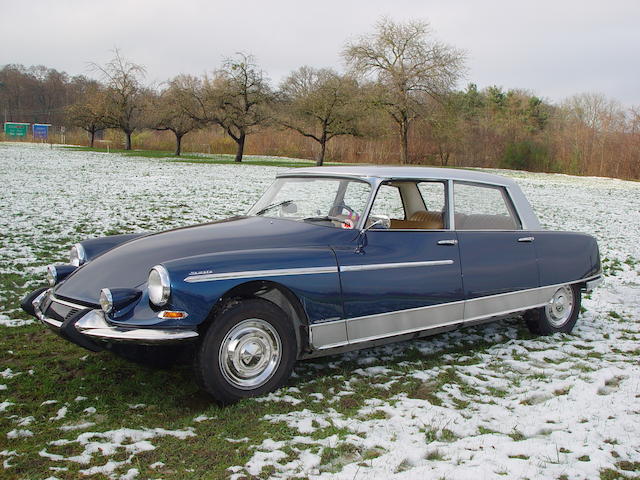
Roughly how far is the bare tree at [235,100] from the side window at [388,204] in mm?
37018

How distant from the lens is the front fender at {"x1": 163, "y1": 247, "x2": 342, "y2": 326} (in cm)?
361

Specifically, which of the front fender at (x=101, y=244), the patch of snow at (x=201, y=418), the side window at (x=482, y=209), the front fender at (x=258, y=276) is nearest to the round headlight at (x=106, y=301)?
the front fender at (x=258, y=276)

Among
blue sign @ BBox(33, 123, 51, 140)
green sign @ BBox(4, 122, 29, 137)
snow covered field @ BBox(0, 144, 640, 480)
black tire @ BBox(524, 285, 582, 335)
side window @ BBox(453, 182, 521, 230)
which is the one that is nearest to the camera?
snow covered field @ BBox(0, 144, 640, 480)

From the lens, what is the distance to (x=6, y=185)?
16109 mm

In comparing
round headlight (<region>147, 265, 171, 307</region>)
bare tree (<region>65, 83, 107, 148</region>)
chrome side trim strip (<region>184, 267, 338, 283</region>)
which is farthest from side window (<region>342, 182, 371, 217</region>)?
bare tree (<region>65, 83, 107, 148</region>)

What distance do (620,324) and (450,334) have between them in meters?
2.10

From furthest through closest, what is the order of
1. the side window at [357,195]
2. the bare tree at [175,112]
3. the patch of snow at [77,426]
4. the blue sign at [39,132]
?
1. the blue sign at [39,132]
2. the bare tree at [175,112]
3. the side window at [357,195]
4. the patch of snow at [77,426]

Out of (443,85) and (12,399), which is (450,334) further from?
(443,85)

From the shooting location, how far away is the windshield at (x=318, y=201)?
15.4 ft

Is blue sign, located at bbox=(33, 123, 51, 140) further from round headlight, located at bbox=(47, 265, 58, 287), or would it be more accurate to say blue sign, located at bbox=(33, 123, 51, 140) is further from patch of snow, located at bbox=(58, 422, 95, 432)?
patch of snow, located at bbox=(58, 422, 95, 432)

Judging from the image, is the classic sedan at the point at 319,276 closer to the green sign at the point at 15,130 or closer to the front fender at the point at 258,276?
the front fender at the point at 258,276

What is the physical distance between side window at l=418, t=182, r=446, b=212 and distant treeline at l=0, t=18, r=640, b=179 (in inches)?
1385

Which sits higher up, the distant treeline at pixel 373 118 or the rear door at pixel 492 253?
the distant treeline at pixel 373 118

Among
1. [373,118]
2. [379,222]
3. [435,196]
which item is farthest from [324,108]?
[379,222]
